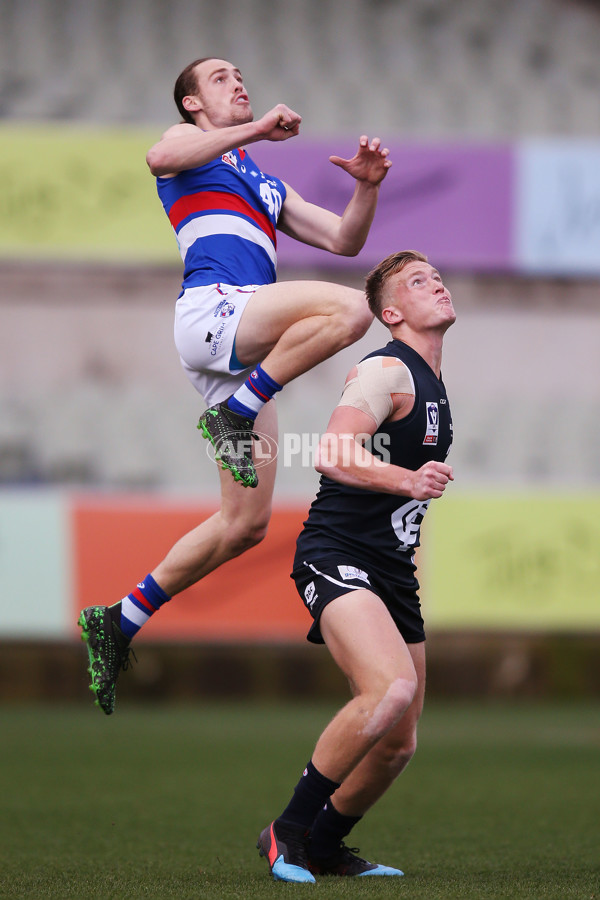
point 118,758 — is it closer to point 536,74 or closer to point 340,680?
point 340,680

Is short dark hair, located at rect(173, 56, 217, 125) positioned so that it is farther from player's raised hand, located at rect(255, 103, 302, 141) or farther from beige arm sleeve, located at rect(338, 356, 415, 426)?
beige arm sleeve, located at rect(338, 356, 415, 426)

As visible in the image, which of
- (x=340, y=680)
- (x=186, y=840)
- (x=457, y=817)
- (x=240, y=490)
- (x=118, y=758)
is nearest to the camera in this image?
(x=240, y=490)

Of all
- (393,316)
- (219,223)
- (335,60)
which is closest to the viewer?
(393,316)

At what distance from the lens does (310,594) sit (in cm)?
397

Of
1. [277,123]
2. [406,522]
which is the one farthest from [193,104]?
[406,522]

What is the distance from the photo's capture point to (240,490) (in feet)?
15.0

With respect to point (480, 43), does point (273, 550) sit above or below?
below

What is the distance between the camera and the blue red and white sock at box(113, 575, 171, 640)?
15.3 feet

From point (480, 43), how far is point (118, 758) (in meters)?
7.66

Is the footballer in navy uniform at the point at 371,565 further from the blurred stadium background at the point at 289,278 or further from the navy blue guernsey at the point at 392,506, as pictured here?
the blurred stadium background at the point at 289,278

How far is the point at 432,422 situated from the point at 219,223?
3.71ft

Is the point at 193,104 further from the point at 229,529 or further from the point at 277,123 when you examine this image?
the point at 229,529

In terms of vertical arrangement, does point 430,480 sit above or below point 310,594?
above

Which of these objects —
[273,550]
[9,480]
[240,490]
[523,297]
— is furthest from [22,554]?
[240,490]
